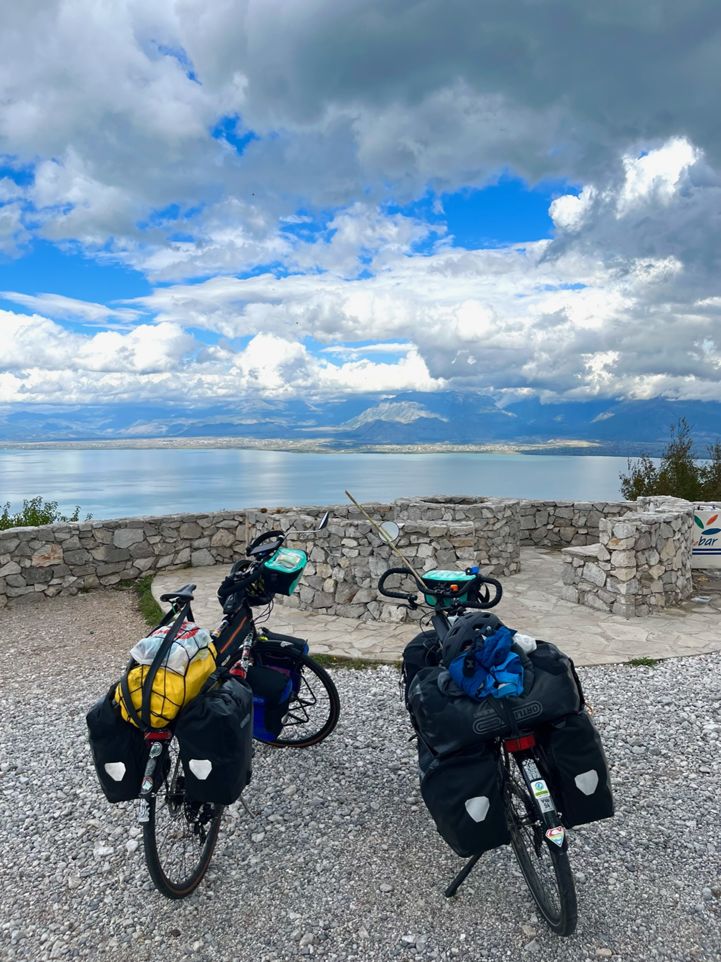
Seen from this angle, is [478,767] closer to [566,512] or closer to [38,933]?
[38,933]

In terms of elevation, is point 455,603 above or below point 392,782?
above

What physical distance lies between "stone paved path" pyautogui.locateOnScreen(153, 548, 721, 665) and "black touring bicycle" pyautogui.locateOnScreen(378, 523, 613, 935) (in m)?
3.49

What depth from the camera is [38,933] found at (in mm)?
2711

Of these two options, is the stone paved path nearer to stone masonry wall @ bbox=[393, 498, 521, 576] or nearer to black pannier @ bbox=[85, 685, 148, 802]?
stone masonry wall @ bbox=[393, 498, 521, 576]

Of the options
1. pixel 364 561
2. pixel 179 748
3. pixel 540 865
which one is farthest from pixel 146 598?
pixel 540 865

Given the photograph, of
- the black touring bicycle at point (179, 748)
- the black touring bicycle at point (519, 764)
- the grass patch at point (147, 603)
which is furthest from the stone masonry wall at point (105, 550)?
the black touring bicycle at point (519, 764)

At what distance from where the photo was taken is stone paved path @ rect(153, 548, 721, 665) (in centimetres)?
624

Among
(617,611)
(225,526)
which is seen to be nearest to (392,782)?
(617,611)

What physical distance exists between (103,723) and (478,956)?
1879 mm

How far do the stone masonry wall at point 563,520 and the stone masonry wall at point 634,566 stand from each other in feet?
13.1

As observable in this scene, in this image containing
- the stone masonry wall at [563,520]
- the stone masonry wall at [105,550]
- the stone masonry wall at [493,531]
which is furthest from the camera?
the stone masonry wall at [563,520]

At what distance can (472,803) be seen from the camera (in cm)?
242

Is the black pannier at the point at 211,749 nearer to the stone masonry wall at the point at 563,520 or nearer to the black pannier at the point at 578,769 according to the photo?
the black pannier at the point at 578,769

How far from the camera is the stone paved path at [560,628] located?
6240 mm
